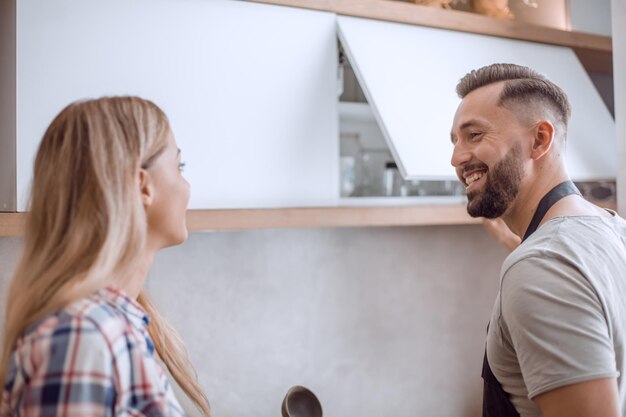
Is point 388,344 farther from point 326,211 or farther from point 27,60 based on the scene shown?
point 27,60

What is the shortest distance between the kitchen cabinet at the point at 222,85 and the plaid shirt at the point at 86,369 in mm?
643

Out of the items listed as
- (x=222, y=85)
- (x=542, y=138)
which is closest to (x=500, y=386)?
(x=542, y=138)

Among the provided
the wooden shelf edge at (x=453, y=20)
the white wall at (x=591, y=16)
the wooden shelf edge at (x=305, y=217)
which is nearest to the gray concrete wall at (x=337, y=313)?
the wooden shelf edge at (x=305, y=217)

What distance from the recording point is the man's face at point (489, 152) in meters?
1.34

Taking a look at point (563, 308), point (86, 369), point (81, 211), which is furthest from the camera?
point (563, 308)

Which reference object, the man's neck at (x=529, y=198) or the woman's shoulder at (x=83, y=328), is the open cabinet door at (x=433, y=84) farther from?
the woman's shoulder at (x=83, y=328)

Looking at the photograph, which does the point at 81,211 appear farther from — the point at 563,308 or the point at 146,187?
the point at 563,308

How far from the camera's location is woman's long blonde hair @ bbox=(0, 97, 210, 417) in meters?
0.89

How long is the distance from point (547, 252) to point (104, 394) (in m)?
0.72

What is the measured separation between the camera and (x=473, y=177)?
4.61 ft

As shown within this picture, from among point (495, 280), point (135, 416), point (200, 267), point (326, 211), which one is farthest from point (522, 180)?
point (495, 280)

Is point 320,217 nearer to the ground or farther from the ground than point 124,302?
farther from the ground

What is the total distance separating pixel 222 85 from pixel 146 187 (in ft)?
2.31

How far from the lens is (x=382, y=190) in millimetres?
2211
